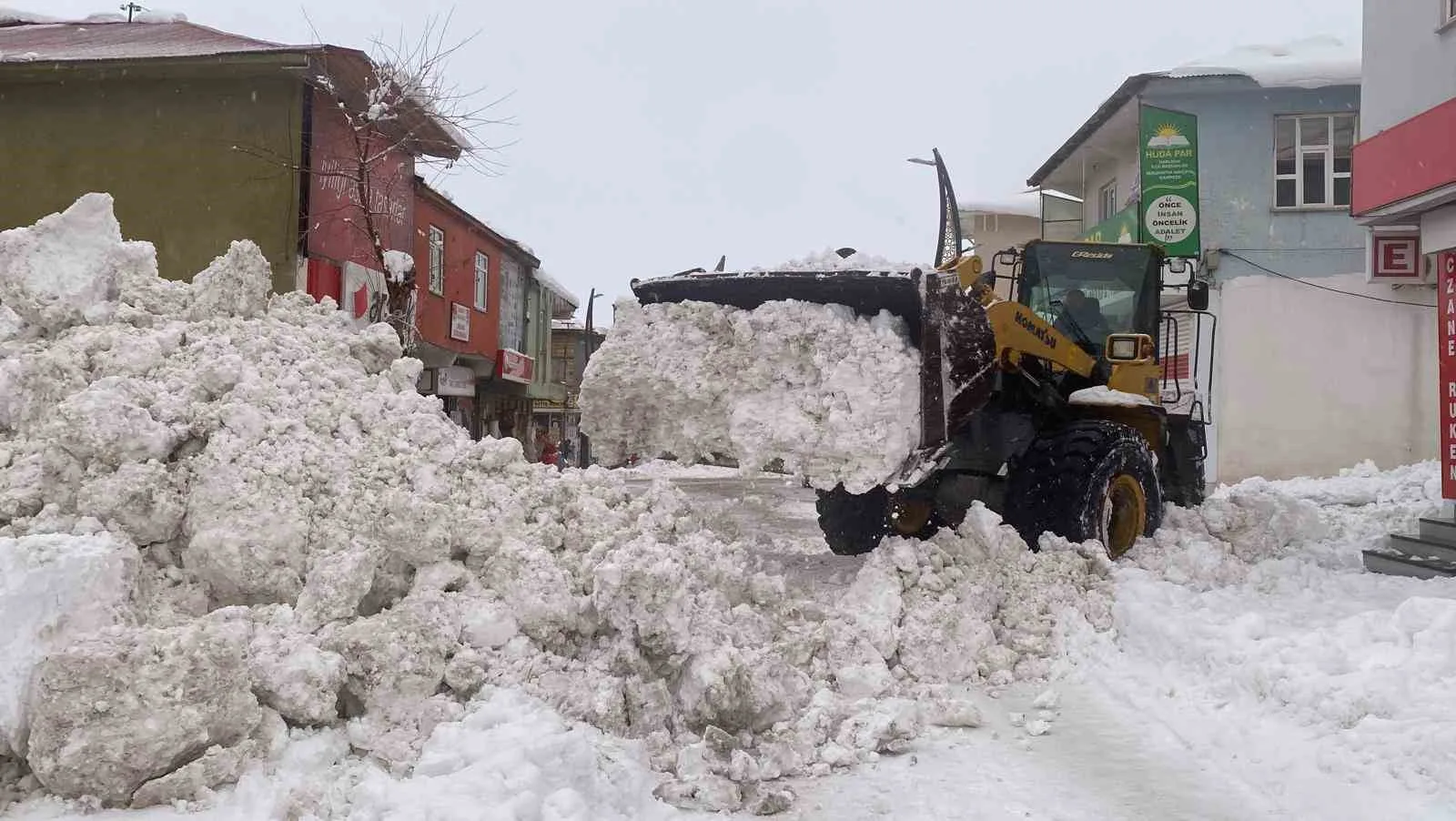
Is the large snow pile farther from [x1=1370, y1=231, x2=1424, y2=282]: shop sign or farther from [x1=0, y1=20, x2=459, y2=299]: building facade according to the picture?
[x1=0, y1=20, x2=459, y2=299]: building facade

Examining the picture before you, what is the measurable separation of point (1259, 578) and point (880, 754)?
328 centimetres

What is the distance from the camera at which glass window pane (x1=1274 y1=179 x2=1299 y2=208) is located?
17.2m

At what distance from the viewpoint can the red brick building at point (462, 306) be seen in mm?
18703

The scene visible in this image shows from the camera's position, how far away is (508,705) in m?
3.81

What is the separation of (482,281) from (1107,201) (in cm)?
1338

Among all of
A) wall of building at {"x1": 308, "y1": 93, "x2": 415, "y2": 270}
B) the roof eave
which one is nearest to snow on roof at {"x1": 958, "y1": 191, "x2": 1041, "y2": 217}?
the roof eave

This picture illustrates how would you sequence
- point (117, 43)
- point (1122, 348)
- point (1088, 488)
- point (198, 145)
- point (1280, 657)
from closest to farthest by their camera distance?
point (1280, 657), point (1088, 488), point (1122, 348), point (198, 145), point (117, 43)

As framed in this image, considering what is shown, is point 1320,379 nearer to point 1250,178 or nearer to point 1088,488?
point 1250,178

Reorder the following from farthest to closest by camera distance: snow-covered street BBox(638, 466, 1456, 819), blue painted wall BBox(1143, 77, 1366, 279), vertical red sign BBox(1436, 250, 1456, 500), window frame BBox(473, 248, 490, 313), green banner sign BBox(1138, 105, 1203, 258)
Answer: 1. window frame BBox(473, 248, 490, 313)
2. blue painted wall BBox(1143, 77, 1366, 279)
3. green banner sign BBox(1138, 105, 1203, 258)
4. vertical red sign BBox(1436, 250, 1456, 500)
5. snow-covered street BBox(638, 466, 1456, 819)

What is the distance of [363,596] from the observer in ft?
13.9

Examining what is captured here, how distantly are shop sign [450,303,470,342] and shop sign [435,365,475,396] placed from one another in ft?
2.08

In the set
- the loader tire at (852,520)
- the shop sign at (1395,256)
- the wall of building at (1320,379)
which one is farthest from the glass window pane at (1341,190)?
the loader tire at (852,520)

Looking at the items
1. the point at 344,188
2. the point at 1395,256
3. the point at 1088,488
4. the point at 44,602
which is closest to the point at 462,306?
the point at 344,188

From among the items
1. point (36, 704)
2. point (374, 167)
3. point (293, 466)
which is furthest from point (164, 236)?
point (36, 704)
